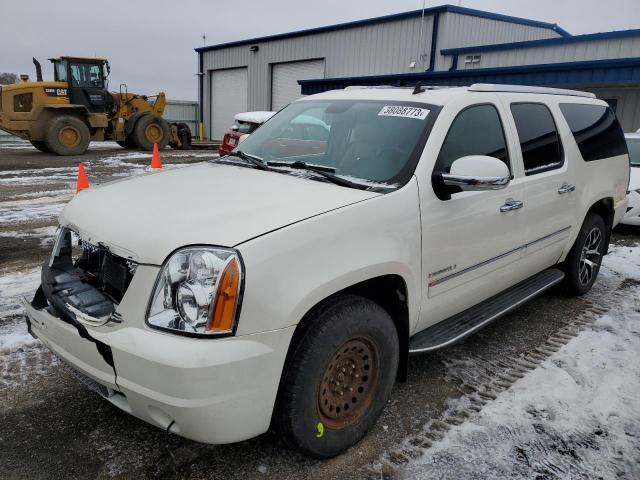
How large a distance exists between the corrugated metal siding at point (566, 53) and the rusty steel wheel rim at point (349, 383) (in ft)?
51.7

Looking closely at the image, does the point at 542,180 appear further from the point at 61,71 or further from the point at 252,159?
the point at 61,71

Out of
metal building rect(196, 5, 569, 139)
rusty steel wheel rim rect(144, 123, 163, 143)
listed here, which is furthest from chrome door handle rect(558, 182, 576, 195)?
rusty steel wheel rim rect(144, 123, 163, 143)

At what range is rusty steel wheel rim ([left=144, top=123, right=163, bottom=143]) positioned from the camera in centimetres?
1993

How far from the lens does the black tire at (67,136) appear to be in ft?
56.2

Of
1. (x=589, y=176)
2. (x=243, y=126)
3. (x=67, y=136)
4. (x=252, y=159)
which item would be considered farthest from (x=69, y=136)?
(x=589, y=176)

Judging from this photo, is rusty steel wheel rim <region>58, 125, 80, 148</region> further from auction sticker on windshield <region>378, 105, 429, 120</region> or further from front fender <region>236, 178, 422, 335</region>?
front fender <region>236, 178, 422, 335</region>

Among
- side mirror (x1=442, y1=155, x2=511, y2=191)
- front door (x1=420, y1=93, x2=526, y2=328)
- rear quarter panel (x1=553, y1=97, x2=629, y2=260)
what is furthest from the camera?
rear quarter panel (x1=553, y1=97, x2=629, y2=260)

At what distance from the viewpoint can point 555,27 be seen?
27219 millimetres

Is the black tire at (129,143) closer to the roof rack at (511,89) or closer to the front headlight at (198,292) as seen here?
the roof rack at (511,89)

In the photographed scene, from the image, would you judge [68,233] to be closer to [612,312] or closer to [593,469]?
[593,469]

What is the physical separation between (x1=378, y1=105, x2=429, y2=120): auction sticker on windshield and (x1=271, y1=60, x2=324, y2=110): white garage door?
2214 cm

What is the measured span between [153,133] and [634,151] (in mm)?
16671

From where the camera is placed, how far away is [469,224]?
10.0 feet

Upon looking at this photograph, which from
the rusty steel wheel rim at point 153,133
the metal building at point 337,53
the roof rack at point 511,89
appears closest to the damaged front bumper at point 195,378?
the roof rack at point 511,89
